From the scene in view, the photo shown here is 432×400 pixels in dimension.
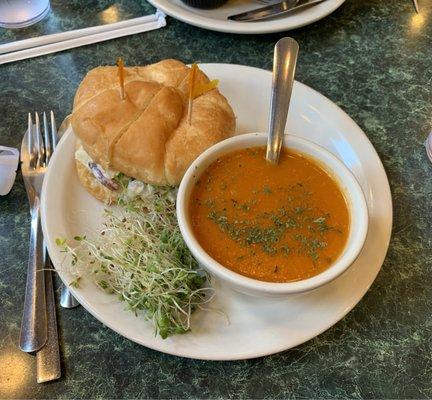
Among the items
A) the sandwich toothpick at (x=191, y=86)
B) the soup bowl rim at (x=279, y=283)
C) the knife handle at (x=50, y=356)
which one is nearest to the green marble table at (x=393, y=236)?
the knife handle at (x=50, y=356)

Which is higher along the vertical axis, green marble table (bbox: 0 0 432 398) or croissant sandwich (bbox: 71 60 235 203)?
croissant sandwich (bbox: 71 60 235 203)

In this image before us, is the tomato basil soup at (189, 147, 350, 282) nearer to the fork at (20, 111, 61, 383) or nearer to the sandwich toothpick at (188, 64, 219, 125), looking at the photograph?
the sandwich toothpick at (188, 64, 219, 125)

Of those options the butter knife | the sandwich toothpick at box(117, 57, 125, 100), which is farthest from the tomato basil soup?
the butter knife

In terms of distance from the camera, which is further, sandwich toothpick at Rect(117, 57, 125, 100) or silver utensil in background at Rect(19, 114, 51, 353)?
sandwich toothpick at Rect(117, 57, 125, 100)

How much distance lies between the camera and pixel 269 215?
158 cm

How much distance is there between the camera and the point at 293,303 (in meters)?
1.60

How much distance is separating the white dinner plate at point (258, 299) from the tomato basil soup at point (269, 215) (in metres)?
0.17

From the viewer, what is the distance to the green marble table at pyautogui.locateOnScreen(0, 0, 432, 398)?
156 centimetres

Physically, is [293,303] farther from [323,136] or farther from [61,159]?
[61,159]

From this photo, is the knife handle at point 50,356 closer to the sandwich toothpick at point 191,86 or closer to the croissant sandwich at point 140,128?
the croissant sandwich at point 140,128

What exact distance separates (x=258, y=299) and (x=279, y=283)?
21 centimetres

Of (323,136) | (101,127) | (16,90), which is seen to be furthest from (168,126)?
(16,90)

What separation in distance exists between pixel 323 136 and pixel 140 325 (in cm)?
105

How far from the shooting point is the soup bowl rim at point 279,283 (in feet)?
4.66
